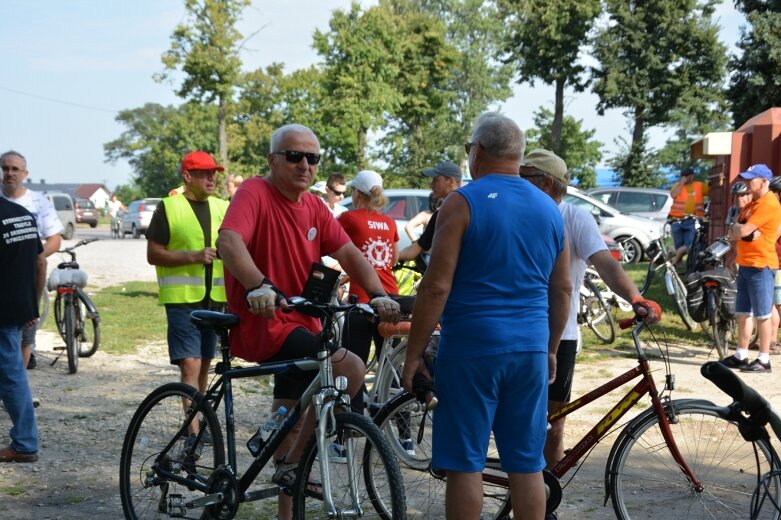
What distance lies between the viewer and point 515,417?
12.2 feet

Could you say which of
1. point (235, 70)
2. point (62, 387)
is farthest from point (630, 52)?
point (62, 387)

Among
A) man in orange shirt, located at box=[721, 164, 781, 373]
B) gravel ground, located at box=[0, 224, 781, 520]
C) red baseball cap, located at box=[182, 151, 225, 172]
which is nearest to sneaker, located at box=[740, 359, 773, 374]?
man in orange shirt, located at box=[721, 164, 781, 373]

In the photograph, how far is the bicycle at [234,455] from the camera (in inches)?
158

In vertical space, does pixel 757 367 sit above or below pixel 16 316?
below

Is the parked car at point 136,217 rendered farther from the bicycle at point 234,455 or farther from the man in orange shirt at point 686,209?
the bicycle at point 234,455

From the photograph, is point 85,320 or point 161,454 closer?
point 161,454

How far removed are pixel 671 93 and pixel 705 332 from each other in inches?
1469

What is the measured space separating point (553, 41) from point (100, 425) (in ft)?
146

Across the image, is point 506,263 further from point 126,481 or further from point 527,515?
point 126,481

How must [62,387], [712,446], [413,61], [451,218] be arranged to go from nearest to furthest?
[451,218] → [712,446] → [62,387] → [413,61]

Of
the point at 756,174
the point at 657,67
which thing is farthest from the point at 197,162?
the point at 657,67

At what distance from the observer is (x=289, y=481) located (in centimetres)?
425

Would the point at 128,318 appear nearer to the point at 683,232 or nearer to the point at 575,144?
the point at 683,232

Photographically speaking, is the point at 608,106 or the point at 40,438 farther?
the point at 608,106
